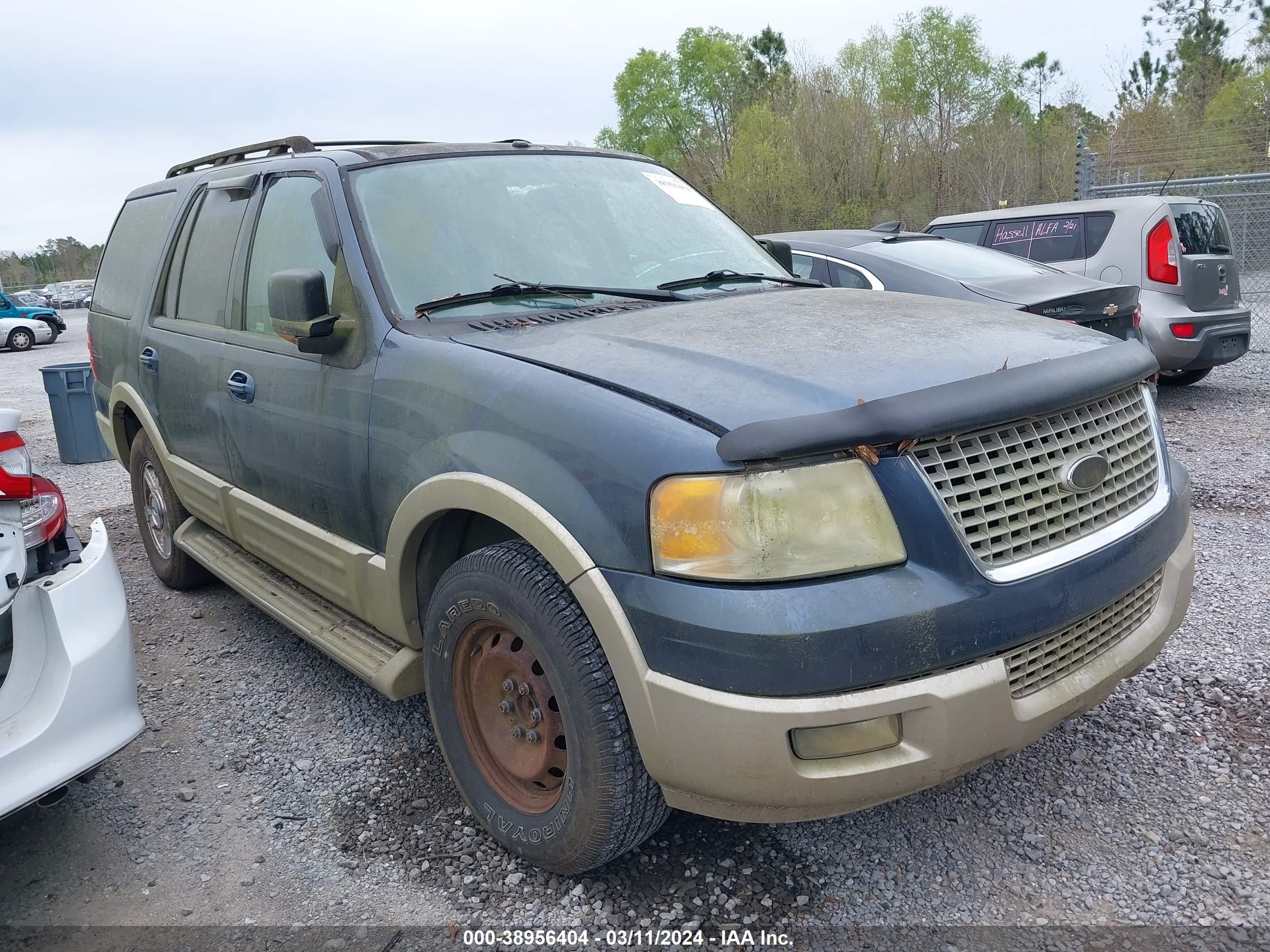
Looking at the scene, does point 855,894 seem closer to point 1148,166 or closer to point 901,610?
point 901,610

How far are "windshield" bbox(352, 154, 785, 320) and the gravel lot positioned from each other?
5.08ft

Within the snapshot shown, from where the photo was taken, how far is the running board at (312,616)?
9.45ft

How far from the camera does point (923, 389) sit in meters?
2.09

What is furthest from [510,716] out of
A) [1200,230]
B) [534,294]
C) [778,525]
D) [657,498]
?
[1200,230]

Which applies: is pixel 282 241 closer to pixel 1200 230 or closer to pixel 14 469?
pixel 14 469

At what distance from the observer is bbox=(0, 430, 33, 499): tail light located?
2402 millimetres

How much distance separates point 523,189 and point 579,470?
1.58 metres

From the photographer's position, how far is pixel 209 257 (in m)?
4.07

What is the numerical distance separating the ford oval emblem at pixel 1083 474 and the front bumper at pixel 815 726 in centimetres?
46

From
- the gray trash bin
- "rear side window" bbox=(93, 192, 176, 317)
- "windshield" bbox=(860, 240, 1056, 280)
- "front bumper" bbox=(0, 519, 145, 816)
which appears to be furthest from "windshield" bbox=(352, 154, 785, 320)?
the gray trash bin

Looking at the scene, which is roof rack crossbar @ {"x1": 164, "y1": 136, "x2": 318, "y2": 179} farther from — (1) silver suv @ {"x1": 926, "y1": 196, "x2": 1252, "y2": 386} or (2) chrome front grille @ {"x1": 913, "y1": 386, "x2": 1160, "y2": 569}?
(1) silver suv @ {"x1": 926, "y1": 196, "x2": 1252, "y2": 386}

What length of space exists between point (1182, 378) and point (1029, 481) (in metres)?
8.32

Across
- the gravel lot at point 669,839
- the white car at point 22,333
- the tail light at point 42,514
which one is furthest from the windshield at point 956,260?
the white car at point 22,333

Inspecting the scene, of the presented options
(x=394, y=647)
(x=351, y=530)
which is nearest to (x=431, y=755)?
(x=394, y=647)
